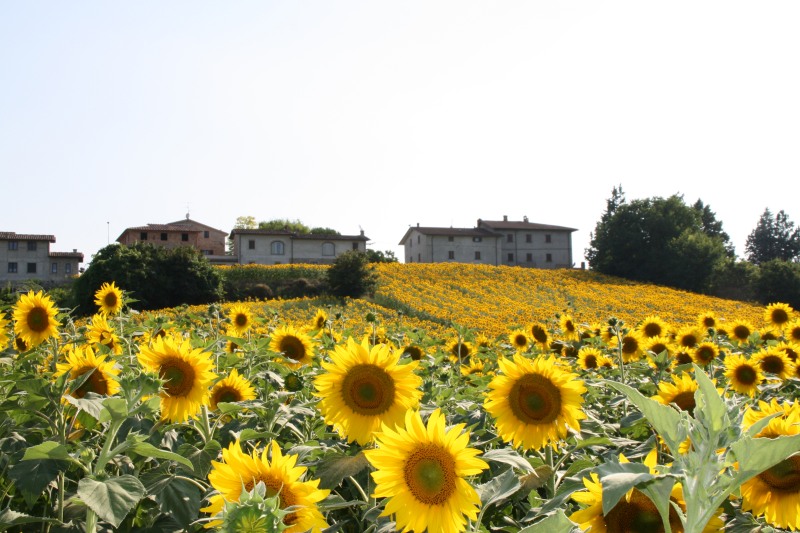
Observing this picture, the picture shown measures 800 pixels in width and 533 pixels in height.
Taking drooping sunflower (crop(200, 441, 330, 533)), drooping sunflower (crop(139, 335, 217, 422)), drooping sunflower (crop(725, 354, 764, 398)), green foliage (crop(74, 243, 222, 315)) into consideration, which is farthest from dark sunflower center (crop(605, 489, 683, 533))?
green foliage (crop(74, 243, 222, 315))

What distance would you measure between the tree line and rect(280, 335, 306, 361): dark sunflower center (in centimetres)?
4239

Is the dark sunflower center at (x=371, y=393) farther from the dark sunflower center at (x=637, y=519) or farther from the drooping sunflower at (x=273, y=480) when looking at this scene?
the dark sunflower center at (x=637, y=519)

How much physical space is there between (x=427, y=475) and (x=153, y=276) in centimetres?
2817

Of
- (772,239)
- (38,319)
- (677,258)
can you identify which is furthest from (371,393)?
(772,239)

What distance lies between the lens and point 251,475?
1.63m

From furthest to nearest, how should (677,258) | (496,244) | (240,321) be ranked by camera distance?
(496,244)
(677,258)
(240,321)

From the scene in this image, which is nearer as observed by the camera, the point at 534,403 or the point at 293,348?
the point at 534,403

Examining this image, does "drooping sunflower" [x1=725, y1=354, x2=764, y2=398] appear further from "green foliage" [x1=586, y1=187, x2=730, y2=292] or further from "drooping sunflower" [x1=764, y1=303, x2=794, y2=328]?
"green foliage" [x1=586, y1=187, x2=730, y2=292]

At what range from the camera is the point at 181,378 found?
2561mm

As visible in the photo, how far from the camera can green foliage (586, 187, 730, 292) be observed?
4456 cm

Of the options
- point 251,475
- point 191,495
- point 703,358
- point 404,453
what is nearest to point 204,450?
point 191,495

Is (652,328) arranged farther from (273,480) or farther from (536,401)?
(273,480)

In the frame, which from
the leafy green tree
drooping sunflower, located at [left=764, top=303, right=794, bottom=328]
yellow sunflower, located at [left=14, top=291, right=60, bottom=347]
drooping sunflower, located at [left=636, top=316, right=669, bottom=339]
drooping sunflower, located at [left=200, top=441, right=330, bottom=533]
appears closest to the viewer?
drooping sunflower, located at [left=200, top=441, right=330, bottom=533]

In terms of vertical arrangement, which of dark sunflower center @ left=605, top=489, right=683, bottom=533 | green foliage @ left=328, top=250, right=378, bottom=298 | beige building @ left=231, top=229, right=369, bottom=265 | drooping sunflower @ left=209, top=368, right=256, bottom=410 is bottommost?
dark sunflower center @ left=605, top=489, right=683, bottom=533
